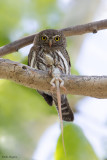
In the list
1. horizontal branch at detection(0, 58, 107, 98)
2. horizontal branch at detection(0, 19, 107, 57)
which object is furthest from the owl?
horizontal branch at detection(0, 58, 107, 98)

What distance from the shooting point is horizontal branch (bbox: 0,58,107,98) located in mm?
2397

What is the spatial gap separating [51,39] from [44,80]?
7.46ft

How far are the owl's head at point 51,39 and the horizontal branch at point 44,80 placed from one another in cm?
202

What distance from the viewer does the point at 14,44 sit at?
3340 mm

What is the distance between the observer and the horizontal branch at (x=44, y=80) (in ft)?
7.87

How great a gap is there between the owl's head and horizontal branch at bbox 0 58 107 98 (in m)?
2.02

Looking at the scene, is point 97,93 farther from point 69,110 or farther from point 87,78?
point 69,110

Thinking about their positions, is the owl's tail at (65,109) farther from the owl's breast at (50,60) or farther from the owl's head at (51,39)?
the owl's head at (51,39)

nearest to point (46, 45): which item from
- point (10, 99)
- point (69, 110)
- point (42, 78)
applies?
point (69, 110)

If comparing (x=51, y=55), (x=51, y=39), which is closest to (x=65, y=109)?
(x=51, y=55)

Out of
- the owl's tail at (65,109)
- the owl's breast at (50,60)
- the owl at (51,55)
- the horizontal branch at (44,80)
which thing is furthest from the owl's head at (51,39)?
the horizontal branch at (44,80)

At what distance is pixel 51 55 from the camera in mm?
4090

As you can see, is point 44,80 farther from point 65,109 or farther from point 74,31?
point 65,109

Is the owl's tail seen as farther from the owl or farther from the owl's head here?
the owl's head
